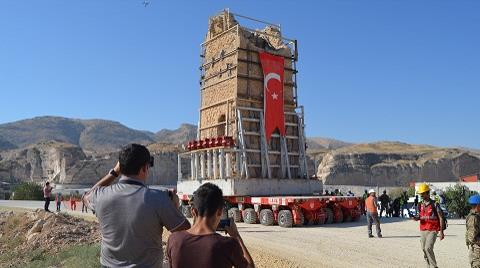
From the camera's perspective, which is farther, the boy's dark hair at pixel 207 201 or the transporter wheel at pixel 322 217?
the transporter wheel at pixel 322 217

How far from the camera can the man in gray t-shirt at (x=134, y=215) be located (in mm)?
3668

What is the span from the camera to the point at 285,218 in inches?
665

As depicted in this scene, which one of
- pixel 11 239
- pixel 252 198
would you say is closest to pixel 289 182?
pixel 252 198

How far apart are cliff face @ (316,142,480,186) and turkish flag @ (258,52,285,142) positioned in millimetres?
51479

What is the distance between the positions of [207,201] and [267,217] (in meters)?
14.5

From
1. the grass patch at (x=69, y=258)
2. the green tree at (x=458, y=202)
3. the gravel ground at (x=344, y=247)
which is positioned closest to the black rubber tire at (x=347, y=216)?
the gravel ground at (x=344, y=247)

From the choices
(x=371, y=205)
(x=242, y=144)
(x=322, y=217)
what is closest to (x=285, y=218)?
(x=322, y=217)

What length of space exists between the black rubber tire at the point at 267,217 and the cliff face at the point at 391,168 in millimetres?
54975

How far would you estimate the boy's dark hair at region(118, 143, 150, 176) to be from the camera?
151 inches

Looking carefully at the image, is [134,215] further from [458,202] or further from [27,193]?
[27,193]

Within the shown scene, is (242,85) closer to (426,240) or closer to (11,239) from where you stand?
(11,239)

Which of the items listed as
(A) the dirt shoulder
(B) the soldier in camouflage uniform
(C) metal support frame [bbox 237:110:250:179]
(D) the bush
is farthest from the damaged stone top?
(D) the bush

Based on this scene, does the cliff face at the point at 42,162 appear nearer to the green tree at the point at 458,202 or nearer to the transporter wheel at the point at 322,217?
the green tree at the point at 458,202

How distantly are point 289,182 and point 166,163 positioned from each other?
51.7 metres
